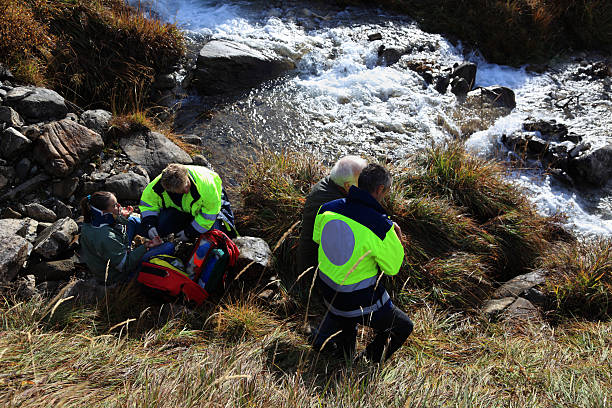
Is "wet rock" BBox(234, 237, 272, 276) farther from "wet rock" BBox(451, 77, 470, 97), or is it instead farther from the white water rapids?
"wet rock" BBox(451, 77, 470, 97)

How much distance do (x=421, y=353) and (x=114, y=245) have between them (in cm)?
315

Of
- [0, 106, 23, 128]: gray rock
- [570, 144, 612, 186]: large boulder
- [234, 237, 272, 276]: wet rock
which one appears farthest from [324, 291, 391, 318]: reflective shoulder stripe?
[570, 144, 612, 186]: large boulder

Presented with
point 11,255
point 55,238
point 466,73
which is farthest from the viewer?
point 466,73

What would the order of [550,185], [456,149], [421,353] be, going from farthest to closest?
1. [550,185]
2. [456,149]
3. [421,353]

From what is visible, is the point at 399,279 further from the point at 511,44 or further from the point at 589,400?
the point at 511,44

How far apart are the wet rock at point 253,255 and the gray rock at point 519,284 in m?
2.84

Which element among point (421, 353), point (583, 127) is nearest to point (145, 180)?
point (421, 353)

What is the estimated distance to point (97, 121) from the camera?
240 inches

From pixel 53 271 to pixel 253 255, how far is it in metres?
2.14

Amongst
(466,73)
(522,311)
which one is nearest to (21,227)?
(522,311)

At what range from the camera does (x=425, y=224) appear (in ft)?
18.2

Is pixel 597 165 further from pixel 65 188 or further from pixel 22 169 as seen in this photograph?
pixel 22 169

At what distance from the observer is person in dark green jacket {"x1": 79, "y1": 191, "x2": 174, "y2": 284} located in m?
4.18

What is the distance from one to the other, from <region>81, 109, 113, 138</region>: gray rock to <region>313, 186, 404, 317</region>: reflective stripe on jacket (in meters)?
4.19
